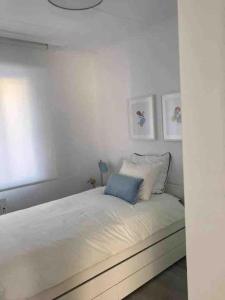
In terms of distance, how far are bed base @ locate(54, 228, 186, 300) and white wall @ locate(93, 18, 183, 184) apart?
29.0 inches

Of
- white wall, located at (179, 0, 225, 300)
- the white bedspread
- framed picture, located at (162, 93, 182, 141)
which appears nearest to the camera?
white wall, located at (179, 0, 225, 300)

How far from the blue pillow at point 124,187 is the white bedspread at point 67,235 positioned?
7 cm

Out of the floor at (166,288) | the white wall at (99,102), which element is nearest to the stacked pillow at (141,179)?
the white wall at (99,102)

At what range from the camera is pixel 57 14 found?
2.42 meters

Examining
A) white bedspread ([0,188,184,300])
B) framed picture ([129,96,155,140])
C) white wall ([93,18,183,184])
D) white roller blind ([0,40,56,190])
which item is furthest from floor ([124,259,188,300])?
white roller blind ([0,40,56,190])

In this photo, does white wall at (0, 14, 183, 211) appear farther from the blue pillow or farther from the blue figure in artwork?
the blue pillow

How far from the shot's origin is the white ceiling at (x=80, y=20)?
2283mm

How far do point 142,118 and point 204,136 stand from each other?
2.42m

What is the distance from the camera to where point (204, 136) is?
0.86 metres

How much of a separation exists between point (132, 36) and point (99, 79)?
0.80 meters

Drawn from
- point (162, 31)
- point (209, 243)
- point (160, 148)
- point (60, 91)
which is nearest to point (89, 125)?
point (60, 91)

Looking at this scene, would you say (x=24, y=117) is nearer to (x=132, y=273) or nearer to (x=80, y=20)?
(x=80, y=20)

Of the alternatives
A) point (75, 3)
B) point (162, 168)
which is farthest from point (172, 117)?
point (75, 3)

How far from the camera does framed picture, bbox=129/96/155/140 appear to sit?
3152 millimetres
